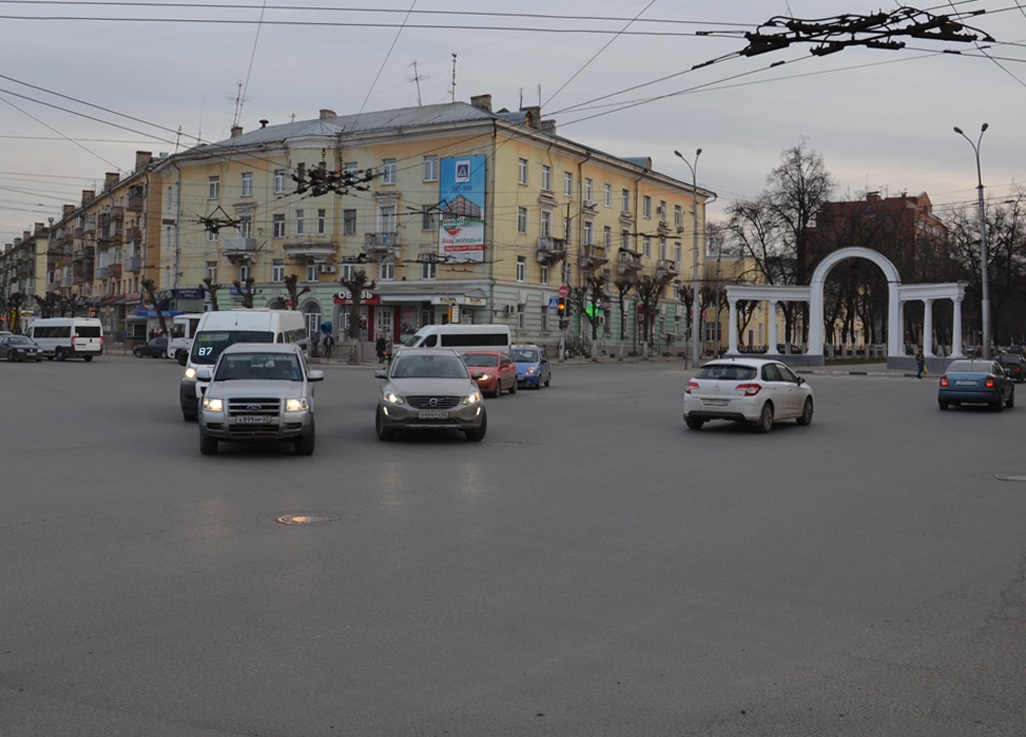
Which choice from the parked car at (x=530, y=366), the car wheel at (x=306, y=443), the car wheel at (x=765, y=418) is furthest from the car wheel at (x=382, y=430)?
the parked car at (x=530, y=366)

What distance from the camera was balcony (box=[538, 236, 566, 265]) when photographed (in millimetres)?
62625

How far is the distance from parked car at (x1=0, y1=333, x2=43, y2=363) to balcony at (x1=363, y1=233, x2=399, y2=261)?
64.0ft

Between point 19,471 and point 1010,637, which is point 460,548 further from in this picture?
point 19,471

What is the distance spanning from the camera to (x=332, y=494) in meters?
11.2

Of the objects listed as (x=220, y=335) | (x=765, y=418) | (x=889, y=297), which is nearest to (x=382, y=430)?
(x=220, y=335)

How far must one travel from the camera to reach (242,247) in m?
66.9

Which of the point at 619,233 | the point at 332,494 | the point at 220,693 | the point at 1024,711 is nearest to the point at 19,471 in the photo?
the point at 332,494

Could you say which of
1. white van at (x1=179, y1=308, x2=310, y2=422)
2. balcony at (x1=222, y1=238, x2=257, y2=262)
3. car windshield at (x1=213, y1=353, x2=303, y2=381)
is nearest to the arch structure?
balcony at (x1=222, y1=238, x2=257, y2=262)

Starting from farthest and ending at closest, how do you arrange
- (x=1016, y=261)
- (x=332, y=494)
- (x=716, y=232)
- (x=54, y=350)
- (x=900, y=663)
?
(x=716, y=232)
(x=1016, y=261)
(x=54, y=350)
(x=332, y=494)
(x=900, y=663)

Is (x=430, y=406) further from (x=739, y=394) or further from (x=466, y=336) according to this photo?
(x=466, y=336)

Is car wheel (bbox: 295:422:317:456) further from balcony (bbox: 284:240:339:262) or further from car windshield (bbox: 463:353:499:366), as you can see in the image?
balcony (bbox: 284:240:339:262)

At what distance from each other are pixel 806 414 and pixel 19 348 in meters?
43.8

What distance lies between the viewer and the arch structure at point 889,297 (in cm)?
5278

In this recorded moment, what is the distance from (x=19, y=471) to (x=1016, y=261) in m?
62.7
